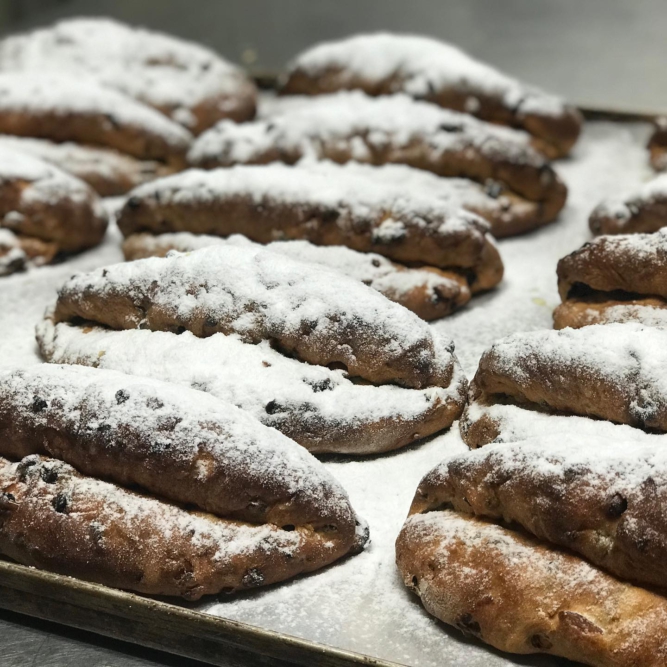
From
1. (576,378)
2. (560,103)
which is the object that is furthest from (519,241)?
(576,378)

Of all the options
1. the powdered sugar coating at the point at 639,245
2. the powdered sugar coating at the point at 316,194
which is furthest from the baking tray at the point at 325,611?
the powdered sugar coating at the point at 316,194

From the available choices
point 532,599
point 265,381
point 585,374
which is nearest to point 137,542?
point 265,381

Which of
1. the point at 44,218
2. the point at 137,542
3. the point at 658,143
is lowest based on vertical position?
the point at 44,218

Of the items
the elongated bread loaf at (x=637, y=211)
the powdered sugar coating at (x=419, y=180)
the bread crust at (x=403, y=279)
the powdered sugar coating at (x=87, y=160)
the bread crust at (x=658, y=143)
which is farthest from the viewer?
the bread crust at (x=658, y=143)

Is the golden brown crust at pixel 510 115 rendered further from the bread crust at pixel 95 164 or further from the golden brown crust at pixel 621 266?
the golden brown crust at pixel 621 266

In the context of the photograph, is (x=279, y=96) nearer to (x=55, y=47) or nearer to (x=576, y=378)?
(x=55, y=47)

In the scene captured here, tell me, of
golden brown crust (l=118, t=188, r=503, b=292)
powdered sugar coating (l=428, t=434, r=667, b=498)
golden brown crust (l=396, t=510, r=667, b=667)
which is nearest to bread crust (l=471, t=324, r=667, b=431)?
powdered sugar coating (l=428, t=434, r=667, b=498)

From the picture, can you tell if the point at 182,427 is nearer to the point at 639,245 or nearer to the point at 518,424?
the point at 518,424
